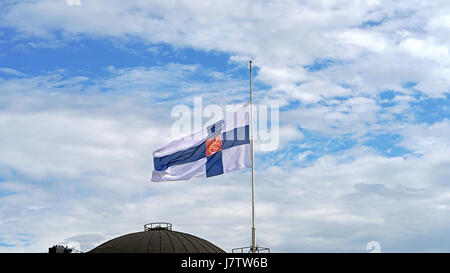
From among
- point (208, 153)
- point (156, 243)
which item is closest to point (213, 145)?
point (208, 153)

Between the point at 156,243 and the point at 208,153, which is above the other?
the point at 208,153

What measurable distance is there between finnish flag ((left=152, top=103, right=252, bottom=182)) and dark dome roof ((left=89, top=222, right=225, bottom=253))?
1609 cm

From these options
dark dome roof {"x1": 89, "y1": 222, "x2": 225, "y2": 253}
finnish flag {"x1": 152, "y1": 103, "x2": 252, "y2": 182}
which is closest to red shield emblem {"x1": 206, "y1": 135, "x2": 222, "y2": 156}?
finnish flag {"x1": 152, "y1": 103, "x2": 252, "y2": 182}

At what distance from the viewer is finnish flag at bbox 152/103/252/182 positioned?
33.9 m

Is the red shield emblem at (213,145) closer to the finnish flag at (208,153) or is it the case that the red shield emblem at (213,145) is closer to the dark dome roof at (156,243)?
the finnish flag at (208,153)

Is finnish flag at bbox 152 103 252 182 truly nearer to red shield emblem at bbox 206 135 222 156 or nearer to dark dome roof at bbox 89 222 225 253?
red shield emblem at bbox 206 135 222 156

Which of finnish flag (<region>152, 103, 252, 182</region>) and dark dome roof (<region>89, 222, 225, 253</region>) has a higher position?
finnish flag (<region>152, 103, 252, 182</region>)

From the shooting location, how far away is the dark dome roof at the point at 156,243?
49.9 m

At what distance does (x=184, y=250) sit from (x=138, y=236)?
4.61m

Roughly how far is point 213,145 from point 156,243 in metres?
18.7

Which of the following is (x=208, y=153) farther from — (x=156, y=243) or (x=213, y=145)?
(x=156, y=243)

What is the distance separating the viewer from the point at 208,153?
1353 inches
